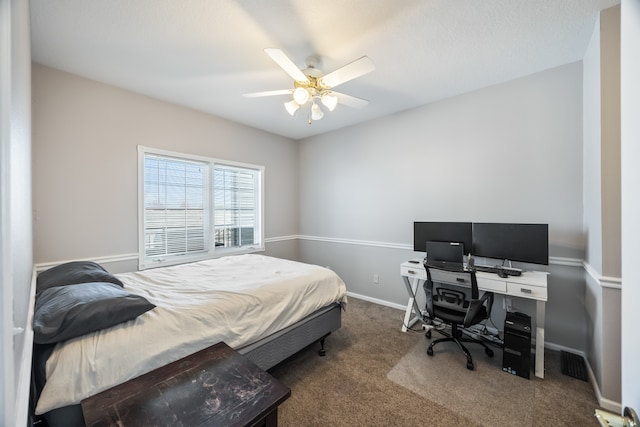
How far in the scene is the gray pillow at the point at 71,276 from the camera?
175cm

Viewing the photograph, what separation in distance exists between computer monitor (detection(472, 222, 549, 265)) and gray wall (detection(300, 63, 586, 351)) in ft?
0.90

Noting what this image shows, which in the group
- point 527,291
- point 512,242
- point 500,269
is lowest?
point 527,291

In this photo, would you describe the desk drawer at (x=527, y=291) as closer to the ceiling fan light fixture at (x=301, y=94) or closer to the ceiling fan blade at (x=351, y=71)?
the ceiling fan blade at (x=351, y=71)

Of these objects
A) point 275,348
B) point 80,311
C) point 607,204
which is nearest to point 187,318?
point 80,311

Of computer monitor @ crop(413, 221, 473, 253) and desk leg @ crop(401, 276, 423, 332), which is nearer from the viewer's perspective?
computer monitor @ crop(413, 221, 473, 253)

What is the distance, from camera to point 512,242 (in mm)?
2484

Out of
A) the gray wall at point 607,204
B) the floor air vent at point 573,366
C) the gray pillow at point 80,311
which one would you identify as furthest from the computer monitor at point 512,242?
the gray pillow at point 80,311

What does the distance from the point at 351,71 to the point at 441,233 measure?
81.1 inches

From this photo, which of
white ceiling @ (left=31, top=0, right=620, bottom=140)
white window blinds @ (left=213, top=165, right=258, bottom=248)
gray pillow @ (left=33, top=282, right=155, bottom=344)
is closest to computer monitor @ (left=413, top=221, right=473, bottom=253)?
white ceiling @ (left=31, top=0, right=620, bottom=140)

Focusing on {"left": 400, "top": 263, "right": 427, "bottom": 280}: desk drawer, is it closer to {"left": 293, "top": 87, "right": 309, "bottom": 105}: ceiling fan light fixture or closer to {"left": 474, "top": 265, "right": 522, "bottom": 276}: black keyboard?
{"left": 474, "top": 265, "right": 522, "bottom": 276}: black keyboard

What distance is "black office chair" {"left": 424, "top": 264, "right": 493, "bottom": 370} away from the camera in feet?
7.28

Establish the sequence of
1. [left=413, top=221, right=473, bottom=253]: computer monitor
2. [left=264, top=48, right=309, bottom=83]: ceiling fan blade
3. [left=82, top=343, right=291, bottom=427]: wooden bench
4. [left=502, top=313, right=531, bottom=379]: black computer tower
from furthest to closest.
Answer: [left=413, top=221, right=473, bottom=253]: computer monitor < [left=502, top=313, right=531, bottom=379]: black computer tower < [left=264, top=48, right=309, bottom=83]: ceiling fan blade < [left=82, top=343, right=291, bottom=427]: wooden bench

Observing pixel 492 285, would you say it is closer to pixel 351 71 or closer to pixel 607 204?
pixel 607 204

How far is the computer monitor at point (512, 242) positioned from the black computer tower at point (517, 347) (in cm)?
58
